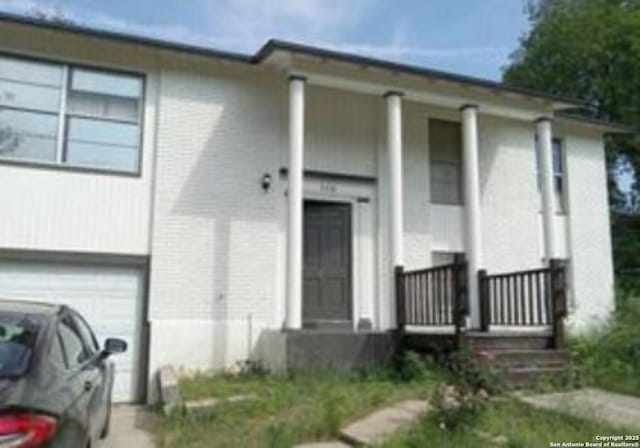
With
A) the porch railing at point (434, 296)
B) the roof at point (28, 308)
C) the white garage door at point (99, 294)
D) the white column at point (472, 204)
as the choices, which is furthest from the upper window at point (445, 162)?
the roof at point (28, 308)

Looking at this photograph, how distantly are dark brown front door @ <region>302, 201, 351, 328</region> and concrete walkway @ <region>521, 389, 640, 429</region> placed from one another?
14.8ft

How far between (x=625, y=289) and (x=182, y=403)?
1646 cm

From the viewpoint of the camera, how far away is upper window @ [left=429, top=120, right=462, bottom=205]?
14.3 meters

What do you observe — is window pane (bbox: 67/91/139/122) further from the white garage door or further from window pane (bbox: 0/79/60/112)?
the white garage door

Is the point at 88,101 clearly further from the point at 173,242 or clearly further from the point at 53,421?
the point at 53,421

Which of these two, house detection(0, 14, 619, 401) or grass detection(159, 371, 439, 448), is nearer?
grass detection(159, 371, 439, 448)

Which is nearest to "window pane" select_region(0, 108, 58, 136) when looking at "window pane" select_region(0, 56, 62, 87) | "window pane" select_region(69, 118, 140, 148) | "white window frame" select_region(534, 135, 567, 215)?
"window pane" select_region(69, 118, 140, 148)

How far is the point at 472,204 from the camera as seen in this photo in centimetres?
1295

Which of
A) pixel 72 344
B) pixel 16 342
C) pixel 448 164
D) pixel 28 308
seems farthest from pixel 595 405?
pixel 448 164

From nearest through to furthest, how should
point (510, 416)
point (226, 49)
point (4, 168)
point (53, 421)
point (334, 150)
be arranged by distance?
Result: point (53, 421) → point (510, 416) → point (4, 168) → point (226, 49) → point (334, 150)

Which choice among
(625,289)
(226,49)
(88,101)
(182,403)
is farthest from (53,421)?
(625,289)

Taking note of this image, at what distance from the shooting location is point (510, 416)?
295 inches

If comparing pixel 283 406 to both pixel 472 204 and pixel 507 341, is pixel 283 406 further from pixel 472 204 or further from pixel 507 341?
pixel 472 204

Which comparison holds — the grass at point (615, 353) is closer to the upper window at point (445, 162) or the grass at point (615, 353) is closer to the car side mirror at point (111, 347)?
the upper window at point (445, 162)
